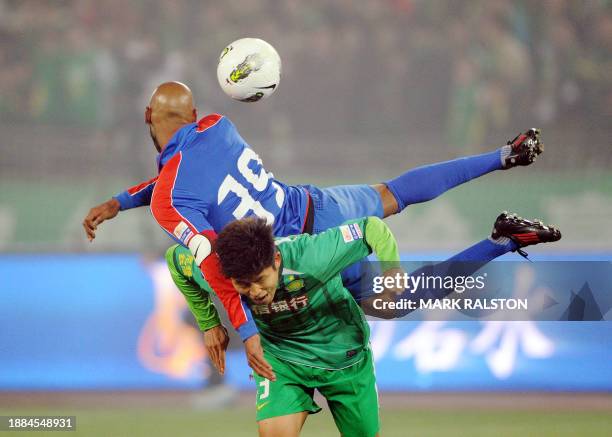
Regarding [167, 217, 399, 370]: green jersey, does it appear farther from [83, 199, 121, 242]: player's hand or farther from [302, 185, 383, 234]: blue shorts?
[83, 199, 121, 242]: player's hand

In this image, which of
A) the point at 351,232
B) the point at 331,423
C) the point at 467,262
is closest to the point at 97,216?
the point at 351,232

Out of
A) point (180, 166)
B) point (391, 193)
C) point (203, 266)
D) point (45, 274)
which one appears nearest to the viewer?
point (203, 266)

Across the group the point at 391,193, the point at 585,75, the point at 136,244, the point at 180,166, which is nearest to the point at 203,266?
the point at 180,166

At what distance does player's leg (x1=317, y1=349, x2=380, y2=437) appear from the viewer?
3.74 metres

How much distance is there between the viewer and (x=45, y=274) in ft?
22.6

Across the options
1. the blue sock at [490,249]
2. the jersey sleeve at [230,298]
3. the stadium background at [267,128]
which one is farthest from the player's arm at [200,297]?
the stadium background at [267,128]

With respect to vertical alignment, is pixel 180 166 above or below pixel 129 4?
below

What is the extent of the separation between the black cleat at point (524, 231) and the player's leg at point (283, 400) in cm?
131

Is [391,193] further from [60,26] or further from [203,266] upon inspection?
[60,26]

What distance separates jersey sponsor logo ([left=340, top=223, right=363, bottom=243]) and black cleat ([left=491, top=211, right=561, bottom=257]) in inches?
43.3

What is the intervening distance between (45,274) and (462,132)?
3.49 m

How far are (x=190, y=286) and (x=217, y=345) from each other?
290mm

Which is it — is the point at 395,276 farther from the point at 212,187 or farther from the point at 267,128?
the point at 267,128

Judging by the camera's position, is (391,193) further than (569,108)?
No
